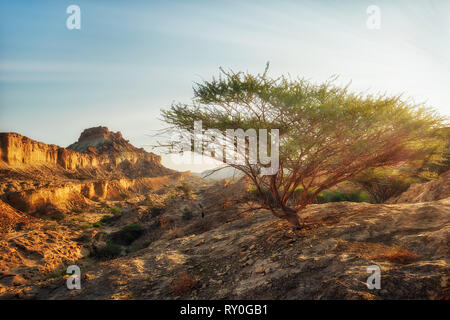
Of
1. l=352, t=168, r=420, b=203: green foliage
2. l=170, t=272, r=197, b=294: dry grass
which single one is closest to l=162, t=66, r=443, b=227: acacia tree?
l=352, t=168, r=420, b=203: green foliage

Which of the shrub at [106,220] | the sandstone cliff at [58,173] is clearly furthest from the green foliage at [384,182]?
the sandstone cliff at [58,173]

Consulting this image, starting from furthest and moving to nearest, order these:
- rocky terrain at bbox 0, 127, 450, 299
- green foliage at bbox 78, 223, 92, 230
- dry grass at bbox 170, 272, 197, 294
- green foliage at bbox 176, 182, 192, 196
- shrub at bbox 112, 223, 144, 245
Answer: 1. green foliage at bbox 176, 182, 192, 196
2. green foliage at bbox 78, 223, 92, 230
3. shrub at bbox 112, 223, 144, 245
4. dry grass at bbox 170, 272, 197, 294
5. rocky terrain at bbox 0, 127, 450, 299

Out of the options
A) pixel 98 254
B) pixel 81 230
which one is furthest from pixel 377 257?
pixel 81 230

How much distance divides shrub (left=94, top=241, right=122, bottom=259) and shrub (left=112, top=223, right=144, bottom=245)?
1.63 metres

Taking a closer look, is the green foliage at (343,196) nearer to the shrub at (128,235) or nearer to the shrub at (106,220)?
the shrub at (128,235)

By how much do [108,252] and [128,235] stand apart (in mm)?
2751

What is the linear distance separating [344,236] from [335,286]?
101 inches

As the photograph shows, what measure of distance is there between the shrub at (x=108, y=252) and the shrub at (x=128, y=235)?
5.34ft

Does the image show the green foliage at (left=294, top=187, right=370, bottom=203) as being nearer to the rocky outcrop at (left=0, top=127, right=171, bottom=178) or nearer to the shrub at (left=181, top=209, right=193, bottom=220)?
the shrub at (left=181, top=209, right=193, bottom=220)

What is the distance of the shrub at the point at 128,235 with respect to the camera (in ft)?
43.5

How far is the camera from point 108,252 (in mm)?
11047

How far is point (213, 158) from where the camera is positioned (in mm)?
6551

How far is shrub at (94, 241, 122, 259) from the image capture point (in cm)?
1081

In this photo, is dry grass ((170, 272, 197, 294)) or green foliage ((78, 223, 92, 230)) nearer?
dry grass ((170, 272, 197, 294))
